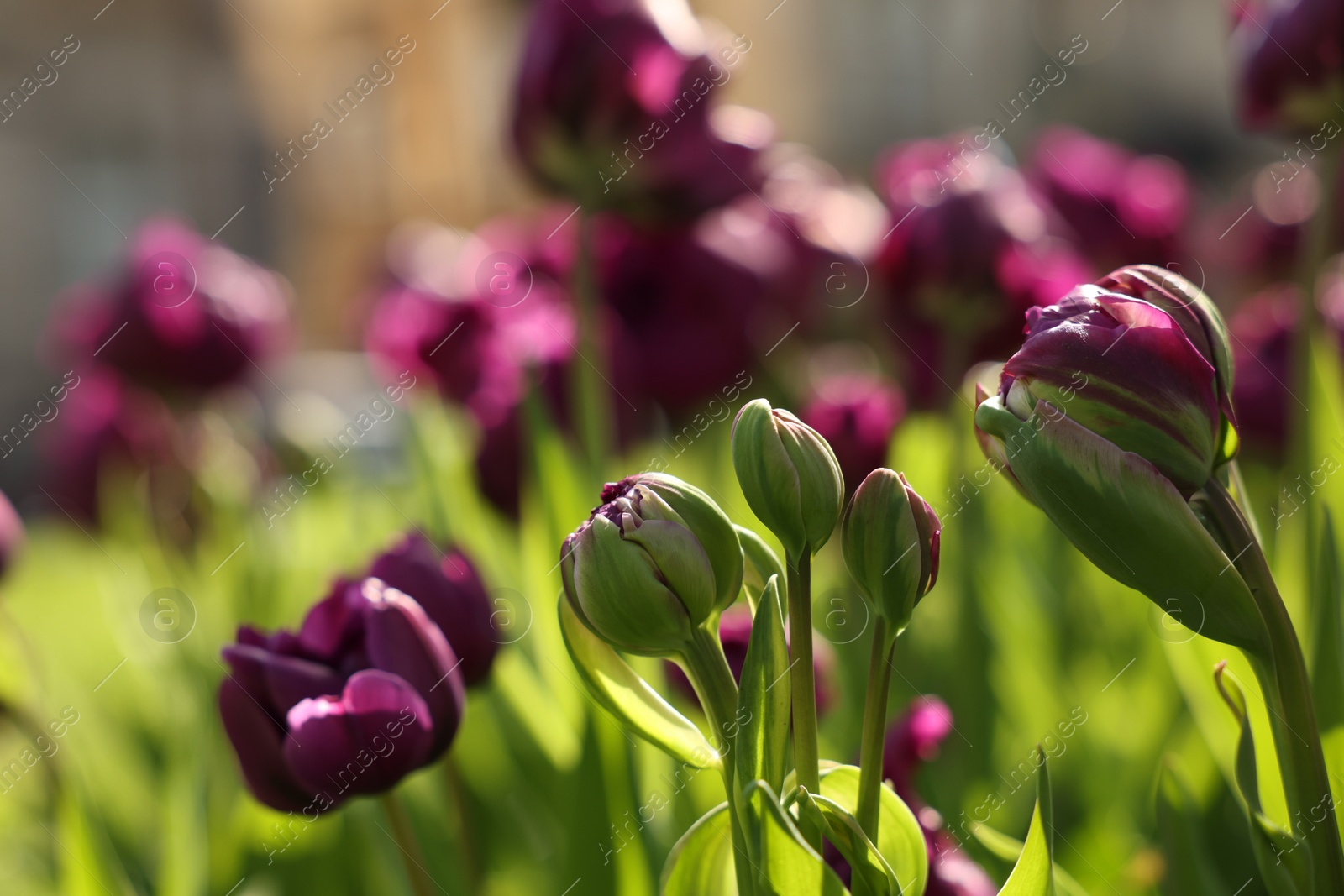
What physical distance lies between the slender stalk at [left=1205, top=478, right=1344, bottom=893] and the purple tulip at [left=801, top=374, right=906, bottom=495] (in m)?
0.30

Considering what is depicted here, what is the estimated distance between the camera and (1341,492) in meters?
0.32

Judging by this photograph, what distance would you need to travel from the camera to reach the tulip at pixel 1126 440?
17 centimetres

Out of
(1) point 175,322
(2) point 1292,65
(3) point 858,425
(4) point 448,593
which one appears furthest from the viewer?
(1) point 175,322

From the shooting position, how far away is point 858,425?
1.66ft

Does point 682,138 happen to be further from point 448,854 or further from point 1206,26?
point 1206,26

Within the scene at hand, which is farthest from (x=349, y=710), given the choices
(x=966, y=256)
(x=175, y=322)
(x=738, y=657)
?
(x=175, y=322)

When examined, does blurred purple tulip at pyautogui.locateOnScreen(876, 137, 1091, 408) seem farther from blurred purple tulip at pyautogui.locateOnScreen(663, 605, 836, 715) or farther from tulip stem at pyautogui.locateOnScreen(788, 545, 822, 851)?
tulip stem at pyautogui.locateOnScreen(788, 545, 822, 851)

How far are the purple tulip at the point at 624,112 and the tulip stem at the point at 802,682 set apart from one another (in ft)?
1.08

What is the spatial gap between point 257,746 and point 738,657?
0.12 meters

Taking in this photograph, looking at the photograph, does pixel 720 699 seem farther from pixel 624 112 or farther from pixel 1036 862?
pixel 624 112

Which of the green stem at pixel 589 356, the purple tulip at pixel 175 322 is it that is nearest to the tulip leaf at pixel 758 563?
the green stem at pixel 589 356

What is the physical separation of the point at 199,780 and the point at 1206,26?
25.3 ft

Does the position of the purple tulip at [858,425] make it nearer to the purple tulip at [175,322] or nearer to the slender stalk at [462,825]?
the slender stalk at [462,825]

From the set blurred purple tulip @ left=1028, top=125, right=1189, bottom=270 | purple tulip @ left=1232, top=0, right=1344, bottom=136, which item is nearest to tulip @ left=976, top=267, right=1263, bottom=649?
purple tulip @ left=1232, top=0, right=1344, bottom=136
